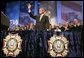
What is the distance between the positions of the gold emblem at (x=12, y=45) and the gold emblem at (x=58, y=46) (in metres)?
0.54

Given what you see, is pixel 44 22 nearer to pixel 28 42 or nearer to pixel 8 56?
pixel 28 42

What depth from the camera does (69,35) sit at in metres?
3.48

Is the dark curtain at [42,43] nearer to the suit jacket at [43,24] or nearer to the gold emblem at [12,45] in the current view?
the gold emblem at [12,45]

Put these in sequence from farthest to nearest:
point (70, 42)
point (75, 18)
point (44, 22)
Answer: point (75, 18), point (44, 22), point (70, 42)

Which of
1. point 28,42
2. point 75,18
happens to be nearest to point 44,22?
point 28,42

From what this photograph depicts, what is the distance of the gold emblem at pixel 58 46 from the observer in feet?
11.3

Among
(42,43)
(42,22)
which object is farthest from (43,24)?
(42,43)

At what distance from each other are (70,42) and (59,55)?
0.92ft

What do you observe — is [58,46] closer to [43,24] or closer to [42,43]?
[42,43]

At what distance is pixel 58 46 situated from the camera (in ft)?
11.4

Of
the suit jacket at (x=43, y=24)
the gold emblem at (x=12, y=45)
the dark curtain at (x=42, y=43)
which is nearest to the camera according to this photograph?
the dark curtain at (x=42, y=43)

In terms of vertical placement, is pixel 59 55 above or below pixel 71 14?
below

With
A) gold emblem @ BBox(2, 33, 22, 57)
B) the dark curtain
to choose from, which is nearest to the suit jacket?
the dark curtain

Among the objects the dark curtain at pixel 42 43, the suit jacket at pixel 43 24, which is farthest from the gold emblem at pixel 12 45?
the suit jacket at pixel 43 24
